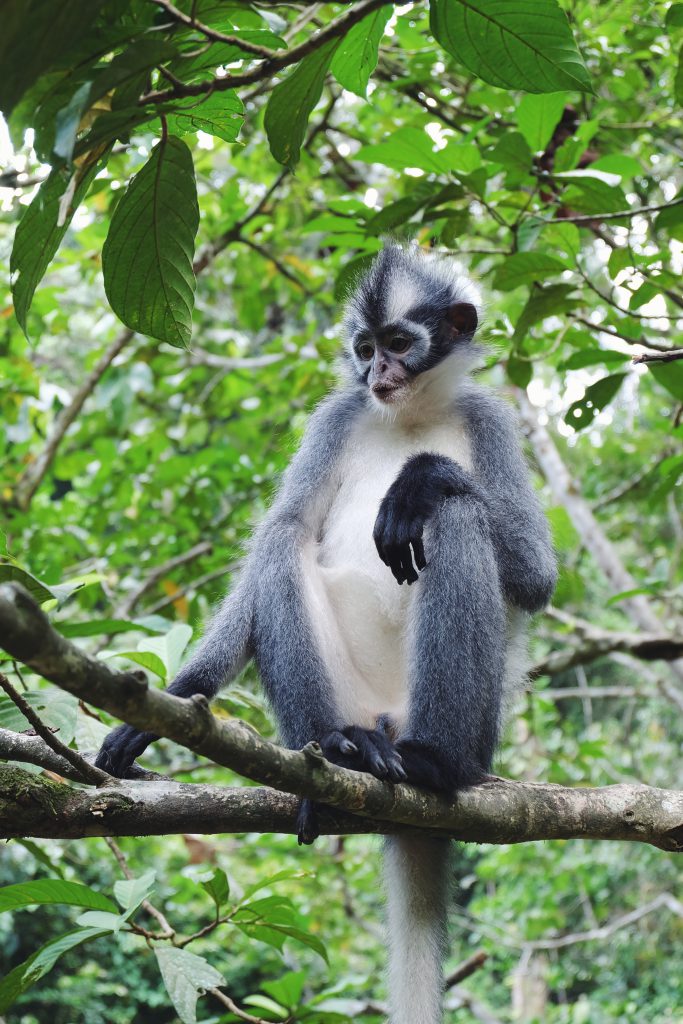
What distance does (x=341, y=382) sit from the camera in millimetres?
4859

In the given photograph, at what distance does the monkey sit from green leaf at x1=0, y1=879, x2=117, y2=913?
1.17ft

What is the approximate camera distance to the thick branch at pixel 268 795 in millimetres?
1395

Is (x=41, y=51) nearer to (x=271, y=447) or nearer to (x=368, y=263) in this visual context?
(x=368, y=263)

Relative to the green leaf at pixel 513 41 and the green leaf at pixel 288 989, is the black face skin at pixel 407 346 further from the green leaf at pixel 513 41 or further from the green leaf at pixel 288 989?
the green leaf at pixel 288 989

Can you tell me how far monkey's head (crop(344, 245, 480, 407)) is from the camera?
14.0 feet

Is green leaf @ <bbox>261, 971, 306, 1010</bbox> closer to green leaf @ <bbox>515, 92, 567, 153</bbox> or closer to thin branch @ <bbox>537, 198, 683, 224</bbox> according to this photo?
thin branch @ <bbox>537, 198, 683, 224</bbox>

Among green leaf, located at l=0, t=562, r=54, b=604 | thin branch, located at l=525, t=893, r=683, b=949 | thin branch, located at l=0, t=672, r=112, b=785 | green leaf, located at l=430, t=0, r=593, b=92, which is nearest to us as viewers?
green leaf, located at l=430, t=0, r=593, b=92

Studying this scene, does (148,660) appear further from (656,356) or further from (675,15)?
(675,15)

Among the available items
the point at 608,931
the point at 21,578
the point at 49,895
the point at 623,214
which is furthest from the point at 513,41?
the point at 608,931

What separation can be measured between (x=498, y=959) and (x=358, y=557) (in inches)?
636

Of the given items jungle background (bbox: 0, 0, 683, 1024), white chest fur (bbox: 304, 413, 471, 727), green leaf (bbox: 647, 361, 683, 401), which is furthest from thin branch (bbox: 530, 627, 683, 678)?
green leaf (bbox: 647, 361, 683, 401)

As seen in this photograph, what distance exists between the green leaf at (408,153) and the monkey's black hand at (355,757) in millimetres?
2093

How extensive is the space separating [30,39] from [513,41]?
1082mm

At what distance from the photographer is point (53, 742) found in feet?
7.34
